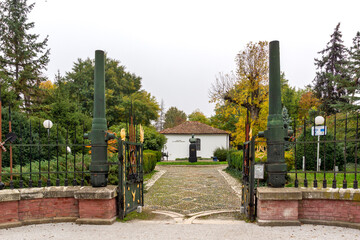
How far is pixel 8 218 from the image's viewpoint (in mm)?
4625

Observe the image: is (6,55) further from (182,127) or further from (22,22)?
(182,127)

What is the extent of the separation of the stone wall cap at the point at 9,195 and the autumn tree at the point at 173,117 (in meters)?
53.9

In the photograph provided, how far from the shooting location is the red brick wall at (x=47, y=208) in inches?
189

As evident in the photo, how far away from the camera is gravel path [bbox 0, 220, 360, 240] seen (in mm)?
4137

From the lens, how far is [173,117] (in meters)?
60.3

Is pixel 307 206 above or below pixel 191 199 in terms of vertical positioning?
above

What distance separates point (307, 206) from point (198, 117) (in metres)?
51.1

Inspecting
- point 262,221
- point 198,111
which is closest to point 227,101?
point 262,221

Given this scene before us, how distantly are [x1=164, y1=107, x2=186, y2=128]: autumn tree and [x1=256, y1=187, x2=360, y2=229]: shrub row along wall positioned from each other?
177ft

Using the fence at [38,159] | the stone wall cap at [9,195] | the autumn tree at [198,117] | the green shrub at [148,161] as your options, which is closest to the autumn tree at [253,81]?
the green shrub at [148,161]

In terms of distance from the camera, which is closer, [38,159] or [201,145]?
[38,159]

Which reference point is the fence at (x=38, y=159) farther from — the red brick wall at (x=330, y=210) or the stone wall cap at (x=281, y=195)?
the red brick wall at (x=330, y=210)

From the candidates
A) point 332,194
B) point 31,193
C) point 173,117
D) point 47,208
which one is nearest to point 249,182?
point 332,194

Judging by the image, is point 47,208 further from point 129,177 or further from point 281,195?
point 281,195
